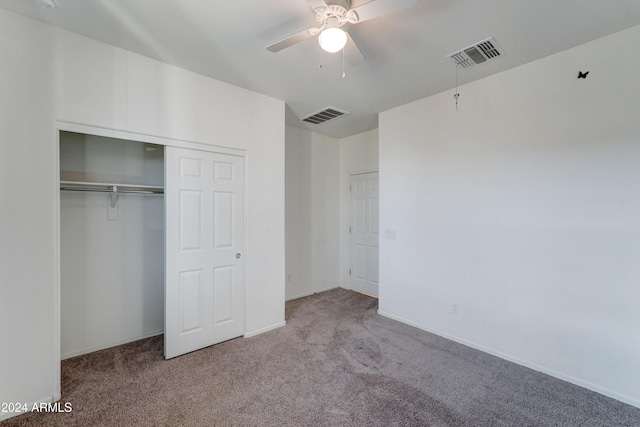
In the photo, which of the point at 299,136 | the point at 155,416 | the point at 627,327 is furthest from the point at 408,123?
the point at 155,416

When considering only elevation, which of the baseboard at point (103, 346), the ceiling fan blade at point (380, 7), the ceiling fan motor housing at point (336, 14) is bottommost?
the baseboard at point (103, 346)

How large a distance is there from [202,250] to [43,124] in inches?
61.4

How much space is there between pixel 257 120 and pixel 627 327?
3843 millimetres

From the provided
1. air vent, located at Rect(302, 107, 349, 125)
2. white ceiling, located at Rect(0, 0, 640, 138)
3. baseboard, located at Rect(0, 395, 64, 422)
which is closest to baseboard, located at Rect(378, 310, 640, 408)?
white ceiling, located at Rect(0, 0, 640, 138)

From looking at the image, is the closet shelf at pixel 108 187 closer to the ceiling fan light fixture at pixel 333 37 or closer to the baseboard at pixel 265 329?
the baseboard at pixel 265 329

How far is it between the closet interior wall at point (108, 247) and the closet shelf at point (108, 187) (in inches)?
2.8

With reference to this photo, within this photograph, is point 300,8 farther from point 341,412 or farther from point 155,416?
point 155,416

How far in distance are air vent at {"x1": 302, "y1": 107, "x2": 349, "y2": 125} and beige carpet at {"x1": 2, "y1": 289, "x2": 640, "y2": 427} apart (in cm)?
289

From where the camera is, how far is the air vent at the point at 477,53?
2219 millimetres

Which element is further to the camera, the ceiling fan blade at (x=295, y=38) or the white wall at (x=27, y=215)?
the white wall at (x=27, y=215)

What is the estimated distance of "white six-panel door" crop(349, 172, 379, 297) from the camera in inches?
178

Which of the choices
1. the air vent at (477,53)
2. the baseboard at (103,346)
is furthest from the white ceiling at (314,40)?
the baseboard at (103,346)

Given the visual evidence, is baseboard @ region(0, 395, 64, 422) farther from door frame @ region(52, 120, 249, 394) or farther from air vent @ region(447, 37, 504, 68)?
air vent @ region(447, 37, 504, 68)

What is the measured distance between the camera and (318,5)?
1.55 meters
